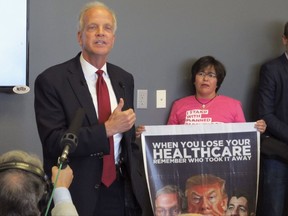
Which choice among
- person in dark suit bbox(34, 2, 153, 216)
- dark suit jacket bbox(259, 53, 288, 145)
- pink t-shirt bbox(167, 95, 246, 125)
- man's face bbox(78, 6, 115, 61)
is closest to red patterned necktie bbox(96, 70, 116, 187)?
person in dark suit bbox(34, 2, 153, 216)

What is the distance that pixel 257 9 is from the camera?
130 inches

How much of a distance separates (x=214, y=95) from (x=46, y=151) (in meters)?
1.44

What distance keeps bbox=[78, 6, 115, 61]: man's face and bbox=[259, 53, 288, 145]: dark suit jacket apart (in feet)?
4.68

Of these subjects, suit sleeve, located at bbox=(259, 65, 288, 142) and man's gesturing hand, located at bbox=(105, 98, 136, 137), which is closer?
man's gesturing hand, located at bbox=(105, 98, 136, 137)

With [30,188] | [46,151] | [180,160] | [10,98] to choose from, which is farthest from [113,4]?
[30,188]

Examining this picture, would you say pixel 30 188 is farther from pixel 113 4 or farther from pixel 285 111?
pixel 285 111

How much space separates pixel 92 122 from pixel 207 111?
122 cm

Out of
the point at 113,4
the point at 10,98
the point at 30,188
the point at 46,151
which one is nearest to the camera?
the point at 30,188

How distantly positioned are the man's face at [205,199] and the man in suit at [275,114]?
467mm

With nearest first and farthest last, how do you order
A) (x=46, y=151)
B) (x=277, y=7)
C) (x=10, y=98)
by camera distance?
(x=46, y=151) → (x=10, y=98) → (x=277, y=7)

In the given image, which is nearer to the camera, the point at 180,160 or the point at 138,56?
the point at 180,160

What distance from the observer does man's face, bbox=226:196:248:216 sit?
2.84m

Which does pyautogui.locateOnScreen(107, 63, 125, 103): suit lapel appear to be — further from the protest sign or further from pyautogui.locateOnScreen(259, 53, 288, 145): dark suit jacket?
pyautogui.locateOnScreen(259, 53, 288, 145): dark suit jacket

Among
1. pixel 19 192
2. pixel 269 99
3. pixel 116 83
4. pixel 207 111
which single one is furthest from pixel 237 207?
pixel 19 192
